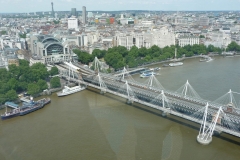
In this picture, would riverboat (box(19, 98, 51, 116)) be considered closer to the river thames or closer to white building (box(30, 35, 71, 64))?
the river thames

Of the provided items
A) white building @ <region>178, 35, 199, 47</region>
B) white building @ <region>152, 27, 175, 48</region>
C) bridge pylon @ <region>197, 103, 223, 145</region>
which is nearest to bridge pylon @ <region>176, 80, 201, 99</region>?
bridge pylon @ <region>197, 103, 223, 145</region>

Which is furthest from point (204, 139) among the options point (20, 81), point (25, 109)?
point (20, 81)

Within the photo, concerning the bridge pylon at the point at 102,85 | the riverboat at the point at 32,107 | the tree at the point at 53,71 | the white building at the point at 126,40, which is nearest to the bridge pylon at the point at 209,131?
the bridge pylon at the point at 102,85

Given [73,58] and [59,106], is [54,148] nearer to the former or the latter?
[59,106]

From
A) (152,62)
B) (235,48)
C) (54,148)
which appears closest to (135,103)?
(54,148)

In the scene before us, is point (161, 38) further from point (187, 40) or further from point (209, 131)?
point (209, 131)

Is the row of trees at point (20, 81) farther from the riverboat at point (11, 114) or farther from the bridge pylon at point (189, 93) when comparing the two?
the bridge pylon at point (189, 93)
